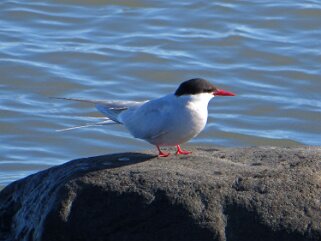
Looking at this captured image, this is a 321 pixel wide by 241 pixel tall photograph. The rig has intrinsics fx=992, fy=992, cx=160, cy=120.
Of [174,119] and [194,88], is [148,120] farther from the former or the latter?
[194,88]

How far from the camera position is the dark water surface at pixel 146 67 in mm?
11000

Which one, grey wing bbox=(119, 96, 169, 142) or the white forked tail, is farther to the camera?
the white forked tail

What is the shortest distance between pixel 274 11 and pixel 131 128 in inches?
325

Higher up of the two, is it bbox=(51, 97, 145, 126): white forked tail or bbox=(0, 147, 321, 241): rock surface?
bbox=(51, 97, 145, 126): white forked tail

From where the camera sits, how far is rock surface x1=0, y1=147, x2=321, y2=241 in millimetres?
5828

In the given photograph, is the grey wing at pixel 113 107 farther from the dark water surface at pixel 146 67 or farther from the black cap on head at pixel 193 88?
the dark water surface at pixel 146 67

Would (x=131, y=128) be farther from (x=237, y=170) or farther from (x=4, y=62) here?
(x=4, y=62)

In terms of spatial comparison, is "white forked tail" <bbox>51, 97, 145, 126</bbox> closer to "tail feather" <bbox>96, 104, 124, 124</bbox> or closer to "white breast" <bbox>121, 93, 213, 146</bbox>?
"tail feather" <bbox>96, 104, 124, 124</bbox>

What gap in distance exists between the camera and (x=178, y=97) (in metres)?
6.63

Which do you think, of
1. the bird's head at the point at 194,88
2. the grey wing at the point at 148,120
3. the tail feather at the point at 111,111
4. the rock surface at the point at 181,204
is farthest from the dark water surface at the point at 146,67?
the rock surface at the point at 181,204

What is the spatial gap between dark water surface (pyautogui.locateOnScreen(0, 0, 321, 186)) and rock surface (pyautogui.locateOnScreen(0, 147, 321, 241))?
12.4 ft

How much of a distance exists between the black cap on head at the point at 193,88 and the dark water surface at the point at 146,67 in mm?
3595

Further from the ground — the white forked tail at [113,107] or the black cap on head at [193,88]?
the black cap on head at [193,88]

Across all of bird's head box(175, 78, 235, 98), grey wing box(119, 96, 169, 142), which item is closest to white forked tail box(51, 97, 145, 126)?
grey wing box(119, 96, 169, 142)
